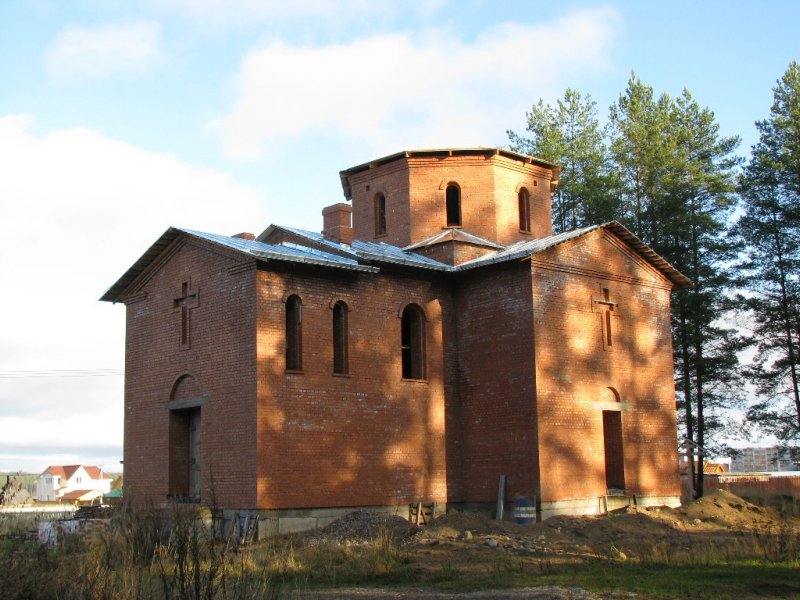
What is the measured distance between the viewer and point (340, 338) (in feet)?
65.2

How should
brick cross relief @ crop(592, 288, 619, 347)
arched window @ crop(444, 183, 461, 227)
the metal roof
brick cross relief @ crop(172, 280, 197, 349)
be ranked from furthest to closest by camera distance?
arched window @ crop(444, 183, 461, 227), the metal roof, brick cross relief @ crop(592, 288, 619, 347), brick cross relief @ crop(172, 280, 197, 349)

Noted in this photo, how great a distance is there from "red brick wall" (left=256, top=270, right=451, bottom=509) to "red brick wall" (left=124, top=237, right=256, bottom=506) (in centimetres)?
41

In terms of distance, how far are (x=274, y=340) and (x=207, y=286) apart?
2.30m

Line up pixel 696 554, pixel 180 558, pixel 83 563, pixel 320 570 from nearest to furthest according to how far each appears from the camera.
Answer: pixel 180 558 → pixel 83 563 → pixel 320 570 → pixel 696 554

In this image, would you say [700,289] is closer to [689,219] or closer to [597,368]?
[689,219]

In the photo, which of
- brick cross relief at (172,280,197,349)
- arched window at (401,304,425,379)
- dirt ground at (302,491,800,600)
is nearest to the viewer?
dirt ground at (302,491,800,600)

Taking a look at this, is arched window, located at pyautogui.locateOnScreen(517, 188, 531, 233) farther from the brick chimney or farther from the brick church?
the brick chimney

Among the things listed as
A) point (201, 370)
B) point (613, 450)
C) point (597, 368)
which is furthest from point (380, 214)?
point (613, 450)

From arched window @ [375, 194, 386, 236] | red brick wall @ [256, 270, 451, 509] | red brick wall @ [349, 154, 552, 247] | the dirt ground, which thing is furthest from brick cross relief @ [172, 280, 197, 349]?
arched window @ [375, 194, 386, 236]

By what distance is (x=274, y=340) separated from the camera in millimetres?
18516

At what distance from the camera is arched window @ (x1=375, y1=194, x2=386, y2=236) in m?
25.3

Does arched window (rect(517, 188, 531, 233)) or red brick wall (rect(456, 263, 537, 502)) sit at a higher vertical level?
arched window (rect(517, 188, 531, 233))

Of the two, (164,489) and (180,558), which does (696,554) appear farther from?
(164,489)

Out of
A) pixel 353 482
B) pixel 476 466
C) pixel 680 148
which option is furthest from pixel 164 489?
pixel 680 148
